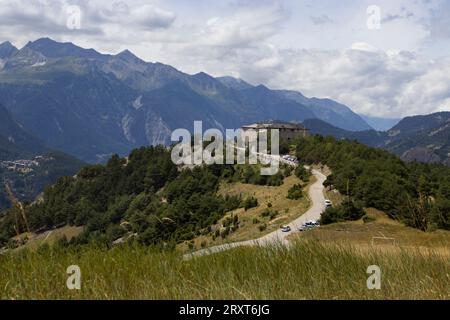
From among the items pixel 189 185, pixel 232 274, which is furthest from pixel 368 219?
pixel 189 185

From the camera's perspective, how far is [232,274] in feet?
19.8

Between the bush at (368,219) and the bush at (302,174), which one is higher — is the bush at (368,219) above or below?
below

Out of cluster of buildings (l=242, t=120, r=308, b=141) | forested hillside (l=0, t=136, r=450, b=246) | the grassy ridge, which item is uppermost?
cluster of buildings (l=242, t=120, r=308, b=141)

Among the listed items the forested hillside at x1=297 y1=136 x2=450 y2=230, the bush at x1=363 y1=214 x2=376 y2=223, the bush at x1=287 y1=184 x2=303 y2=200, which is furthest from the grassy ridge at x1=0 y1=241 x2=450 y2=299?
the bush at x1=287 y1=184 x2=303 y2=200

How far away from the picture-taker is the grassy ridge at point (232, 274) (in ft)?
18.5

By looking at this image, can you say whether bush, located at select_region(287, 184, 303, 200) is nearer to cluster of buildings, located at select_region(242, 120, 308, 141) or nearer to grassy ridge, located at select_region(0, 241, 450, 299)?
grassy ridge, located at select_region(0, 241, 450, 299)

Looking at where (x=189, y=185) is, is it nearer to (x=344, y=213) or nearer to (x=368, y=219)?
(x=344, y=213)

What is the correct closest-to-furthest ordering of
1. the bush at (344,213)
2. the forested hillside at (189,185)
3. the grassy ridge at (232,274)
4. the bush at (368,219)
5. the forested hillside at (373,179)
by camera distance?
the grassy ridge at (232,274)
the forested hillside at (373,179)
the bush at (368,219)
the bush at (344,213)
the forested hillside at (189,185)

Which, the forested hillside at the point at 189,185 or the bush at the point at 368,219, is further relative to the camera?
the forested hillside at the point at 189,185

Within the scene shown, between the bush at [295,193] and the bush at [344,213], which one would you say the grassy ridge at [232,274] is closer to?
the bush at [344,213]

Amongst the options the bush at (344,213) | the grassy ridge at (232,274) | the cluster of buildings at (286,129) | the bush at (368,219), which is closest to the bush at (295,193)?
the bush at (344,213)

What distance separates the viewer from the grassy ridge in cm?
563

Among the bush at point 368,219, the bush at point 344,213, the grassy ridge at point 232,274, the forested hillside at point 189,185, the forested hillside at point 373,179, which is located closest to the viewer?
the grassy ridge at point 232,274
